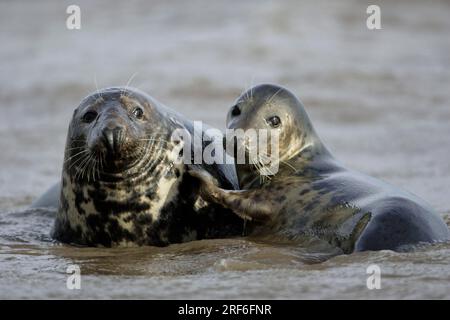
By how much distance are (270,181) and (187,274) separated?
120 centimetres

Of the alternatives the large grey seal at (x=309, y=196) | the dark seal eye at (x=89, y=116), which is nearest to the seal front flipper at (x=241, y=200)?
the large grey seal at (x=309, y=196)

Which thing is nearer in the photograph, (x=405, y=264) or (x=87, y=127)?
(x=405, y=264)

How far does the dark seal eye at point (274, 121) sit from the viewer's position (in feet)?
22.1

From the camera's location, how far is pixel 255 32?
744 inches

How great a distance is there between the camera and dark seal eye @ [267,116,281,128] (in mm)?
6750

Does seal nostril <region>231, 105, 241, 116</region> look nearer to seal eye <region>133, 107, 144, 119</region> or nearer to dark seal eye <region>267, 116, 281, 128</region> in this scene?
dark seal eye <region>267, 116, 281, 128</region>

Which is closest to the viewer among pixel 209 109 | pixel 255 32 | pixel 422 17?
pixel 209 109

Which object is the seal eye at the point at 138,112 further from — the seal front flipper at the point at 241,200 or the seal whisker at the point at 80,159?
the seal front flipper at the point at 241,200

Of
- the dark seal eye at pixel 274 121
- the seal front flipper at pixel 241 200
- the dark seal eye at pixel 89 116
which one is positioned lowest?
the seal front flipper at pixel 241 200

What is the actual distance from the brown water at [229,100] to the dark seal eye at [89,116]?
2.78 ft

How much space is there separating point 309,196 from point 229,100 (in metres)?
8.12

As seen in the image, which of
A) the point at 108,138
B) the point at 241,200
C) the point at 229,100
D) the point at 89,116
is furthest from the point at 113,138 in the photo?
the point at 229,100
